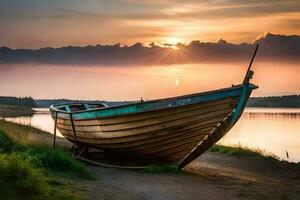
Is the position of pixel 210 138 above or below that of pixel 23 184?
above

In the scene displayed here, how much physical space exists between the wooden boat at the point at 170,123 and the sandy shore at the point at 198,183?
2.68 ft

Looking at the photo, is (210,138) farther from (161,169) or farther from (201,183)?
(201,183)

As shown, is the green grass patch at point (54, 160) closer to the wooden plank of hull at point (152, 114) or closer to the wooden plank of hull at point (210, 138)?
the wooden plank of hull at point (152, 114)

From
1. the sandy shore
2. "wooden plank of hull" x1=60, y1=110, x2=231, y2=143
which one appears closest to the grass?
the sandy shore

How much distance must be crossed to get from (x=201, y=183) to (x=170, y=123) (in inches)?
77.0

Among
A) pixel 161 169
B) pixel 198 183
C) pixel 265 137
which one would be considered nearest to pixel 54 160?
pixel 161 169

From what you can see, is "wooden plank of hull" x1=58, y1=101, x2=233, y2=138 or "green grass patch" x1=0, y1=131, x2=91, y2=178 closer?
"green grass patch" x1=0, y1=131, x2=91, y2=178

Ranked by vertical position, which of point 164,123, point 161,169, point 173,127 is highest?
point 164,123

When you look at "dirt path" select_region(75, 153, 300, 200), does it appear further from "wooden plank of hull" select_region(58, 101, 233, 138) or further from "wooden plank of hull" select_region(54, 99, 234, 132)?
"wooden plank of hull" select_region(54, 99, 234, 132)

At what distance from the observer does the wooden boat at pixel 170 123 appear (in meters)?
14.3

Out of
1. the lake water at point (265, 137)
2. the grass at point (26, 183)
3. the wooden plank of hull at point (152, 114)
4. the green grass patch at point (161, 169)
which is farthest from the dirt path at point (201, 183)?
the lake water at point (265, 137)

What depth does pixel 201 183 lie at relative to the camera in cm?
1403

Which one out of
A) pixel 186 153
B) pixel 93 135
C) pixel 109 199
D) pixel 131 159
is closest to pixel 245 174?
pixel 186 153

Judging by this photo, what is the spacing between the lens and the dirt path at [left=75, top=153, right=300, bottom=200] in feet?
38.0
